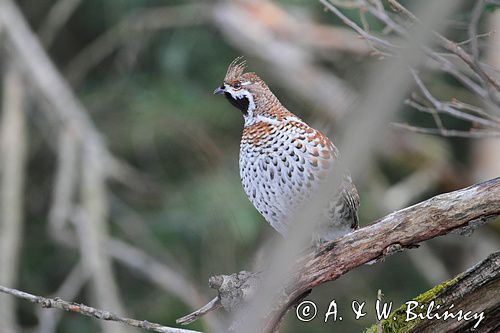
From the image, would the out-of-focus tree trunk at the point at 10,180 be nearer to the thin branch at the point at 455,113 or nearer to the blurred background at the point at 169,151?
the blurred background at the point at 169,151

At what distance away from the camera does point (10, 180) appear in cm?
716

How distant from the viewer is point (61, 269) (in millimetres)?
9969

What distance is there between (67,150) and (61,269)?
339 centimetres

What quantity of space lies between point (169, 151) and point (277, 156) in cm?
668

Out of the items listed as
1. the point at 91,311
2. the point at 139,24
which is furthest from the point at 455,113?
the point at 139,24

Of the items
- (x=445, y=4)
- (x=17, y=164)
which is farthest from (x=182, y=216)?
(x=445, y=4)

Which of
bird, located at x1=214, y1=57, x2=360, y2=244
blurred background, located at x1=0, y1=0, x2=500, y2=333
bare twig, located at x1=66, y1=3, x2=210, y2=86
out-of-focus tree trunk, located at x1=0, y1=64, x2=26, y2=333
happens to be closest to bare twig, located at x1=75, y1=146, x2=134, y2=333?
blurred background, located at x1=0, y1=0, x2=500, y2=333

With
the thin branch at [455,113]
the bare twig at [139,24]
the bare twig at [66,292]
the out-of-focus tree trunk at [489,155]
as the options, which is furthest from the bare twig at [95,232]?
the out-of-focus tree trunk at [489,155]

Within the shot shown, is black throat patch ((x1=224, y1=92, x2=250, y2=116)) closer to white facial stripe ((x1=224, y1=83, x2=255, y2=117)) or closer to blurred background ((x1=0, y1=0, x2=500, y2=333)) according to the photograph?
white facial stripe ((x1=224, y1=83, x2=255, y2=117))

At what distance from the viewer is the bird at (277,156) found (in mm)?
3684

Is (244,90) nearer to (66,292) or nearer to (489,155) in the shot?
(66,292)

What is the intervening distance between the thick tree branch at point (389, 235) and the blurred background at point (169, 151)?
11.6 ft

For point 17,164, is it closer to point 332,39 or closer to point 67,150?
Answer: point 67,150

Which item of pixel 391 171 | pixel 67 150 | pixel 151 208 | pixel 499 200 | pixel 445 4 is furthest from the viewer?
pixel 391 171
